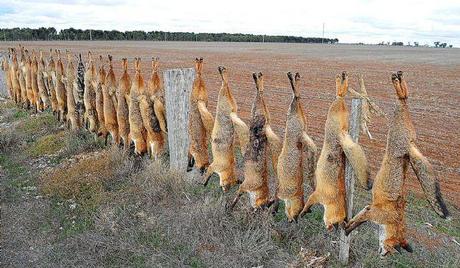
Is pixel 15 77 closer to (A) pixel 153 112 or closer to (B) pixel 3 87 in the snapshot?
(B) pixel 3 87

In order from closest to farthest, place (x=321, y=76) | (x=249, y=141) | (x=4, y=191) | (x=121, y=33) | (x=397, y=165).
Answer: (x=397, y=165) < (x=249, y=141) < (x=4, y=191) < (x=321, y=76) < (x=121, y=33)

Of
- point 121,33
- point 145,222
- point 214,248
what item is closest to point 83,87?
point 145,222

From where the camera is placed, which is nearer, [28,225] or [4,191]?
[28,225]

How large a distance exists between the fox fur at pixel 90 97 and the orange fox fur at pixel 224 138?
3.83 m

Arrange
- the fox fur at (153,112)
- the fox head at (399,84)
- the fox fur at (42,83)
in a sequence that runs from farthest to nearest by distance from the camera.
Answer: the fox fur at (42,83) < the fox fur at (153,112) < the fox head at (399,84)

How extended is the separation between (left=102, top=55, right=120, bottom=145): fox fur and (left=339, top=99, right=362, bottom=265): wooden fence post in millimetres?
4233

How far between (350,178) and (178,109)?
2.90 metres

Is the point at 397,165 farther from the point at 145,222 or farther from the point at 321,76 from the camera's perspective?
the point at 321,76

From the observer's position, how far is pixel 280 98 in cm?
1686

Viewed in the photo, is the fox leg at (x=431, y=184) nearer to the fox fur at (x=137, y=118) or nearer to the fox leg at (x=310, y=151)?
the fox leg at (x=310, y=151)

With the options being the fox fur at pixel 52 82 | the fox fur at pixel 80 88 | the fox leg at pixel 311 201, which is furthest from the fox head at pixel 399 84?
the fox fur at pixel 52 82

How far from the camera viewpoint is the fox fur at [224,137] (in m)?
4.97

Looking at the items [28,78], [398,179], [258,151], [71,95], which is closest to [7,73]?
[28,78]

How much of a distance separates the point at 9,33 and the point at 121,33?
23.5 meters
